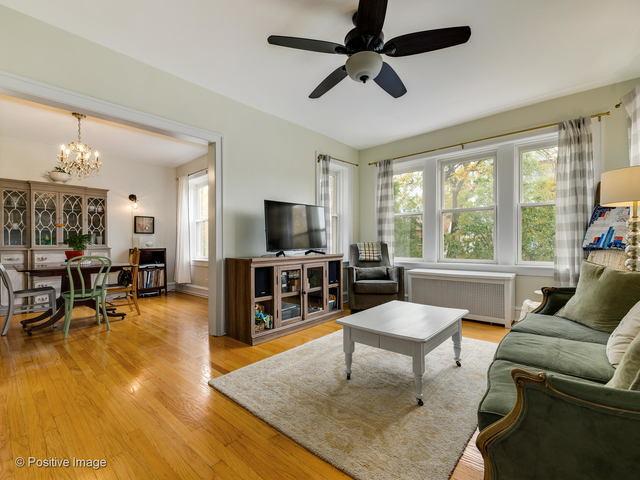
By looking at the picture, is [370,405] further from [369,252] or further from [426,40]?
[369,252]

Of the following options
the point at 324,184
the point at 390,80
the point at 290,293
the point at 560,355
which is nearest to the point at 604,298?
the point at 560,355

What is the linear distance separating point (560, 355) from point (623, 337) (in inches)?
10.8

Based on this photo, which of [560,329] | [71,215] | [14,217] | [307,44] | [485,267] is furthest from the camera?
[71,215]

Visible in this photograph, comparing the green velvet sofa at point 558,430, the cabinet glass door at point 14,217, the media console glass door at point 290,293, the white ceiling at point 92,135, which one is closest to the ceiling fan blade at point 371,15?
the green velvet sofa at point 558,430

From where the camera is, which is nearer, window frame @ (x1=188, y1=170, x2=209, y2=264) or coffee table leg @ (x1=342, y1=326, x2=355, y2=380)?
coffee table leg @ (x1=342, y1=326, x2=355, y2=380)

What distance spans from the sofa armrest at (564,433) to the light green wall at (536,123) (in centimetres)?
342

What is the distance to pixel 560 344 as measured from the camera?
63.9 inches

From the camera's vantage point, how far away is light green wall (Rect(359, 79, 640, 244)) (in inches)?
119

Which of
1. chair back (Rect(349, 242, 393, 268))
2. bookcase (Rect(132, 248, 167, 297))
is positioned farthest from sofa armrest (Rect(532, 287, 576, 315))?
bookcase (Rect(132, 248, 167, 297))

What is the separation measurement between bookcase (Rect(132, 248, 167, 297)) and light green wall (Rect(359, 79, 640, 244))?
13.2 feet

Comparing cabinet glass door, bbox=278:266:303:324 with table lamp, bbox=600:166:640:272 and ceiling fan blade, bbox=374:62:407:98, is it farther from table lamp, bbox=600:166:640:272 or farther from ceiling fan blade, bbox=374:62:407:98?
table lamp, bbox=600:166:640:272

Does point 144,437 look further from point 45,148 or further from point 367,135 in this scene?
point 45,148

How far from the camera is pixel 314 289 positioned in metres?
3.70

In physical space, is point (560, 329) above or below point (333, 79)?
below
